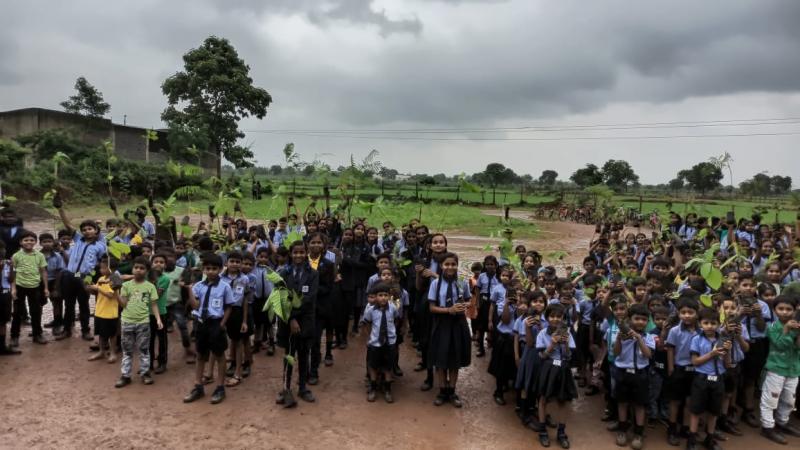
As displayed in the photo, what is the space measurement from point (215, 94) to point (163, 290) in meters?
27.3

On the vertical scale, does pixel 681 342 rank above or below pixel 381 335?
above

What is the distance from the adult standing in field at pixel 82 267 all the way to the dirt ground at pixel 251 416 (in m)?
0.73

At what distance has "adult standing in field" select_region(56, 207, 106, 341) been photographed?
6.37m

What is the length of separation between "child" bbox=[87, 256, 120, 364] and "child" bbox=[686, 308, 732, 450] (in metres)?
5.84

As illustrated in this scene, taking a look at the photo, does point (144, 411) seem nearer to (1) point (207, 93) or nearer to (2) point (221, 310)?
(2) point (221, 310)

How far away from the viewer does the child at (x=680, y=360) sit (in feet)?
14.6

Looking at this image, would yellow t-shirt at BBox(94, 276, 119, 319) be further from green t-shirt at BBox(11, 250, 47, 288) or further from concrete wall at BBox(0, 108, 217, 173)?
concrete wall at BBox(0, 108, 217, 173)

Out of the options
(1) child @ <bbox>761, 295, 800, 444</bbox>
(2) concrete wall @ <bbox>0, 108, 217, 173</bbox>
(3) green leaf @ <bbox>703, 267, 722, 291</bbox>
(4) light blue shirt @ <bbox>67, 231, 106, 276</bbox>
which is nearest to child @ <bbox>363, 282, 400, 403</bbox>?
(3) green leaf @ <bbox>703, 267, 722, 291</bbox>

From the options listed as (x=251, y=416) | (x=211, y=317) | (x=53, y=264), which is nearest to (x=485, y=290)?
(x=251, y=416)

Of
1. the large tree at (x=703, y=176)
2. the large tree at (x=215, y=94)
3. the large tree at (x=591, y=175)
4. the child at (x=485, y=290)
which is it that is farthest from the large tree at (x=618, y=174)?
the child at (x=485, y=290)

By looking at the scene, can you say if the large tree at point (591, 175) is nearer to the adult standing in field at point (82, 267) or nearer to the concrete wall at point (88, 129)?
the concrete wall at point (88, 129)

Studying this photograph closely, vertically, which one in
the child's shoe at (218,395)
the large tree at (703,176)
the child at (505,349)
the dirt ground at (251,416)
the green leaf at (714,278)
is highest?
the large tree at (703,176)

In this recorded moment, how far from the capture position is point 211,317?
Answer: 5.03 metres

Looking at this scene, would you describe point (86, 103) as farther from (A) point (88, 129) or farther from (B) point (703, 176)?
(B) point (703, 176)
